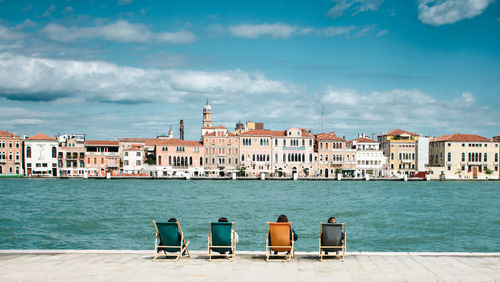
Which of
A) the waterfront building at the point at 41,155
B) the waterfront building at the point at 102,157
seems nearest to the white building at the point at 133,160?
the waterfront building at the point at 102,157

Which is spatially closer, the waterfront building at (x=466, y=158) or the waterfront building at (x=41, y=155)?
the waterfront building at (x=41, y=155)

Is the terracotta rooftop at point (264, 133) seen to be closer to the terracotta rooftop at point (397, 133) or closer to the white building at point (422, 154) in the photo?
the terracotta rooftop at point (397, 133)

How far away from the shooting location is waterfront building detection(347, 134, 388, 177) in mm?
87812

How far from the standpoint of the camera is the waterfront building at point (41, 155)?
8550 cm

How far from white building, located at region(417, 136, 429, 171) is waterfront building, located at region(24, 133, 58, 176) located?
5736cm

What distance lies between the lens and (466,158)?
88938 mm

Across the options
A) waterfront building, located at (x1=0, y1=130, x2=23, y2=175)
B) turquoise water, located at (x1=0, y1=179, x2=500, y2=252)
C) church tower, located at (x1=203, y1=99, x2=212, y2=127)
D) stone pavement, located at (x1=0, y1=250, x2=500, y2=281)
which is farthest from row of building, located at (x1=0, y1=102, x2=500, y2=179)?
stone pavement, located at (x1=0, y1=250, x2=500, y2=281)

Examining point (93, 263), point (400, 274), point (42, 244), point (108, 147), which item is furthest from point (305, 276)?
point (108, 147)

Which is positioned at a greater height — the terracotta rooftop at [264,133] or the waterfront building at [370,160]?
the terracotta rooftop at [264,133]

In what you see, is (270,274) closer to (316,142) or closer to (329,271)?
(329,271)

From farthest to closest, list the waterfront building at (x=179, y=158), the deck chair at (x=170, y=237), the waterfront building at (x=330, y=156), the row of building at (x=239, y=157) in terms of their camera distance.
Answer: the waterfront building at (x=330, y=156)
the row of building at (x=239, y=157)
the waterfront building at (x=179, y=158)
the deck chair at (x=170, y=237)

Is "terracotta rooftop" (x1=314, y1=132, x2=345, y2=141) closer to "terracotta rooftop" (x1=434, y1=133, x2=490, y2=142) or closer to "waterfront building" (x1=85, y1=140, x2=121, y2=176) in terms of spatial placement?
"terracotta rooftop" (x1=434, y1=133, x2=490, y2=142)

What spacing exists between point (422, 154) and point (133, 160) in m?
46.1

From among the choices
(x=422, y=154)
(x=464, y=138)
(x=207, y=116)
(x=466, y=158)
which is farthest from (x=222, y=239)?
(x=207, y=116)
